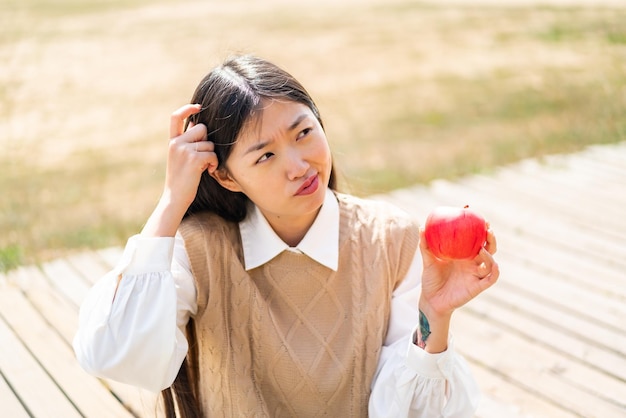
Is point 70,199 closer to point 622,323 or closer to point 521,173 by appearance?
point 521,173

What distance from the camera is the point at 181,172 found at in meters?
1.97

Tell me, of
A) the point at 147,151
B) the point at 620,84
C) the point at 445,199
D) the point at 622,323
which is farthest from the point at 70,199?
the point at 620,84

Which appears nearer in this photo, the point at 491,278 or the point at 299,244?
the point at 491,278

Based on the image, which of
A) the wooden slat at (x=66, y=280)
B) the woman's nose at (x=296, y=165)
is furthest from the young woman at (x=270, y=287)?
the wooden slat at (x=66, y=280)

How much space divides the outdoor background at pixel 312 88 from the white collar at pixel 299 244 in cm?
51

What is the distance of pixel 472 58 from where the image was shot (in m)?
10.2

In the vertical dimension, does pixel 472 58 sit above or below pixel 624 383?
below

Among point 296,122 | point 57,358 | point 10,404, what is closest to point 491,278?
point 296,122

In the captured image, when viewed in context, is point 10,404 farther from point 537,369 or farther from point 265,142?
point 537,369

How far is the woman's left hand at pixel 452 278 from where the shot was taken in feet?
6.20

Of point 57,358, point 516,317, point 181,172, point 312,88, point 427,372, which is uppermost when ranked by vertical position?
point 181,172

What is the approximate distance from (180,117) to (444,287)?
2.51ft

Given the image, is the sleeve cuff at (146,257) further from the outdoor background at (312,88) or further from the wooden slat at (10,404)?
the wooden slat at (10,404)

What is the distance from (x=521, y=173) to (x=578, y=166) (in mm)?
405
